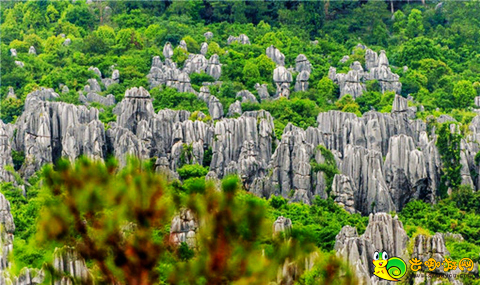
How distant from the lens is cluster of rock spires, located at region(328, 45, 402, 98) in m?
54.4

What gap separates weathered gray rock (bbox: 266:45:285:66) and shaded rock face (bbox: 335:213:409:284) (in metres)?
26.5

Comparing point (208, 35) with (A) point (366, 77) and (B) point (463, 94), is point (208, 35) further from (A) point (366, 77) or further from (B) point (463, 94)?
(B) point (463, 94)

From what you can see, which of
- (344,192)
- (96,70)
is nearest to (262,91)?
(96,70)

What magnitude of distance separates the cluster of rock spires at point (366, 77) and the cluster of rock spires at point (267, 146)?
6.84 m

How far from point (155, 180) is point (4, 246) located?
16.5m

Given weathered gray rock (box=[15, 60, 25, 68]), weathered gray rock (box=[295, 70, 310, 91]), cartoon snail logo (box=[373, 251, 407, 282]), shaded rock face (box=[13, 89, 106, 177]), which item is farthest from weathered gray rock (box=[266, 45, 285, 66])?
cartoon snail logo (box=[373, 251, 407, 282])

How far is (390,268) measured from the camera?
26.8 meters

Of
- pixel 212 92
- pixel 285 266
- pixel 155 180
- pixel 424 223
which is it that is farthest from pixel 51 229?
pixel 212 92

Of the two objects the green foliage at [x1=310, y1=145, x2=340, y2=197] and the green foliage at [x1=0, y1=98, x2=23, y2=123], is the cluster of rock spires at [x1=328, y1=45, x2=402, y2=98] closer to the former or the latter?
the green foliage at [x1=310, y1=145, x2=340, y2=197]

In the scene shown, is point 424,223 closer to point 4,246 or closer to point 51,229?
point 4,246

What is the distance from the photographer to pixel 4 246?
30.4 m

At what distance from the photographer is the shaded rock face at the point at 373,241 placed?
1161 inches

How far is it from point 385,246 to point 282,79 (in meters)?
24.7

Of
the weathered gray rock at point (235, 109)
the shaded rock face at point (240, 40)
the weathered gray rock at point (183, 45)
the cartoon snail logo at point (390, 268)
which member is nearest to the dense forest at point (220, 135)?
the weathered gray rock at point (183, 45)
